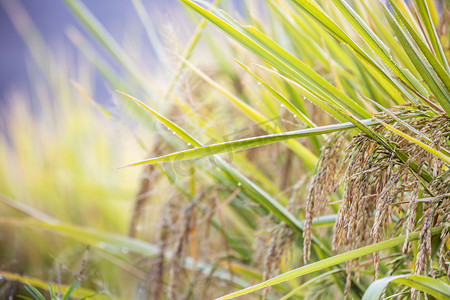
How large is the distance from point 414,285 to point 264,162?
764 mm

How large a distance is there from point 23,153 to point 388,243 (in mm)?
1830

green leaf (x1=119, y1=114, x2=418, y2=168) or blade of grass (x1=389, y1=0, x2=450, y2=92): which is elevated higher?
blade of grass (x1=389, y1=0, x2=450, y2=92)

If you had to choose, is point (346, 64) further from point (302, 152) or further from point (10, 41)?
point (10, 41)

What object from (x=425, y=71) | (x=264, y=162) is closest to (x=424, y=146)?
(x=425, y=71)

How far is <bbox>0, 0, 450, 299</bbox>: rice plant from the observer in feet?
1.62

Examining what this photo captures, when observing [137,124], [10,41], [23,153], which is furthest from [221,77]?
[10,41]

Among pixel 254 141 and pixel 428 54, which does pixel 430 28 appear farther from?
pixel 254 141

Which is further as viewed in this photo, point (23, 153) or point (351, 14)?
point (23, 153)

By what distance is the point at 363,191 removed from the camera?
0.49 meters

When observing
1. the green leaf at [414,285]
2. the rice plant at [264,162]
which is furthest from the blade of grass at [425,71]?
the green leaf at [414,285]

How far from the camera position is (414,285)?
43 cm

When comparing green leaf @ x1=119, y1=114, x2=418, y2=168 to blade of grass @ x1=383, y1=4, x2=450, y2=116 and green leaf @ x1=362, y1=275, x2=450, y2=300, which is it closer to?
blade of grass @ x1=383, y1=4, x2=450, y2=116

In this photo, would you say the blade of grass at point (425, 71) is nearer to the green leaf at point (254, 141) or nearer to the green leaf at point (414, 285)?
the green leaf at point (254, 141)

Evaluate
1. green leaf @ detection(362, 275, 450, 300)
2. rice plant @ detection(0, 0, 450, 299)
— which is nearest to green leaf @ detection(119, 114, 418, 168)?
rice plant @ detection(0, 0, 450, 299)
